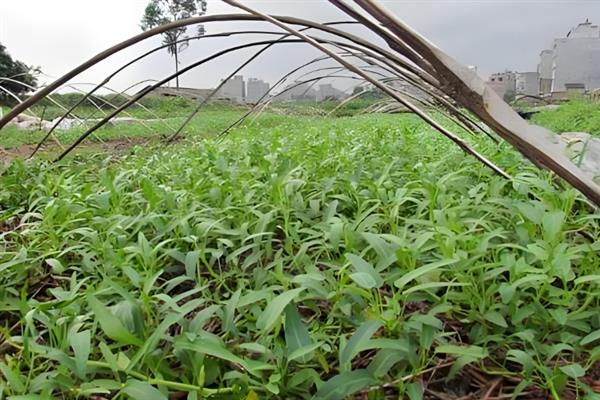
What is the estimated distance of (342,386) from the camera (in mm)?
422

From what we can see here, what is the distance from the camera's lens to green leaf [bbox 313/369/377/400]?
0.42 metres

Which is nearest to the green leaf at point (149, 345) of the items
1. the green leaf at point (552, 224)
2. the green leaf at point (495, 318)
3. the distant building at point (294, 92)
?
the green leaf at point (495, 318)

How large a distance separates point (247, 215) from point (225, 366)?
0.41m

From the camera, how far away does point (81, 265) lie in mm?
778

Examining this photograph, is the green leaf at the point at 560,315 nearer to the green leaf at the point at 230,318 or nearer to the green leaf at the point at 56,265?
the green leaf at the point at 230,318

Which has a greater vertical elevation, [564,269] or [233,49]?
[233,49]

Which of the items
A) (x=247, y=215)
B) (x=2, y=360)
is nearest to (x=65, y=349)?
(x=2, y=360)

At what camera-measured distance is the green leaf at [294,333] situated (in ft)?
1.51

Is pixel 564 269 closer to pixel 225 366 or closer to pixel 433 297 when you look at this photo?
pixel 433 297

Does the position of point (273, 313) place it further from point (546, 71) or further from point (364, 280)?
point (546, 71)

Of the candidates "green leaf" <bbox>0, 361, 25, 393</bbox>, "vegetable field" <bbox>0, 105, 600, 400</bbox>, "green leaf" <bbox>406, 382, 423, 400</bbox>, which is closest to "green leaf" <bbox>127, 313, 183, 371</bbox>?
"vegetable field" <bbox>0, 105, 600, 400</bbox>

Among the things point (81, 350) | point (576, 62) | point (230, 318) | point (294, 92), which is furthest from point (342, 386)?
point (576, 62)

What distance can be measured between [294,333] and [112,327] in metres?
0.19

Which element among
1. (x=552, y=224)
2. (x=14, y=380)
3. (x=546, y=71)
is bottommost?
(x=14, y=380)
